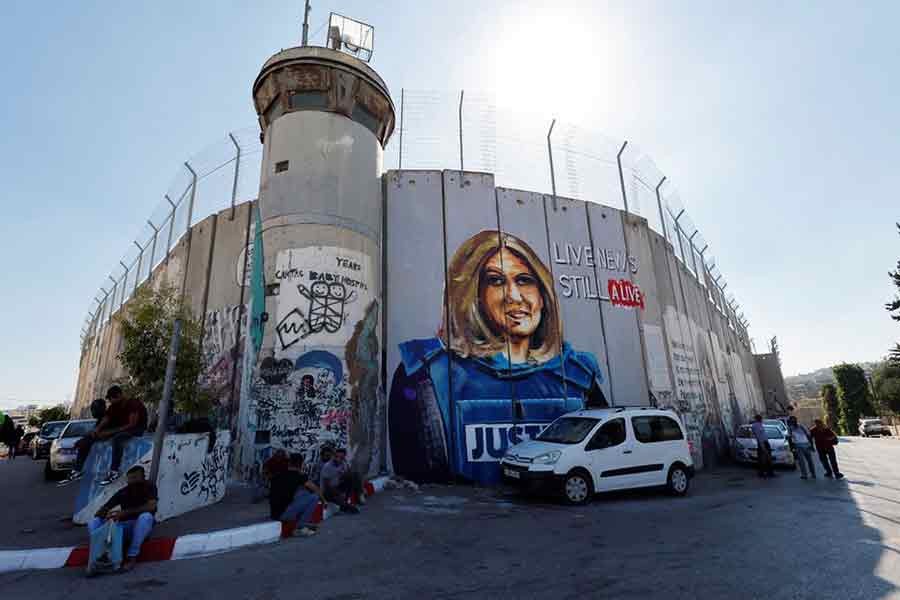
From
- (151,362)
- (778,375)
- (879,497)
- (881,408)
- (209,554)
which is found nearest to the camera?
(209,554)

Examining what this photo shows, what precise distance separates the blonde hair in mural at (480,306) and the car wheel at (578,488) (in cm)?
465

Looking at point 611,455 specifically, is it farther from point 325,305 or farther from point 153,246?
point 153,246

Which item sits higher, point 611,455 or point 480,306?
point 480,306

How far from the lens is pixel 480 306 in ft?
41.9

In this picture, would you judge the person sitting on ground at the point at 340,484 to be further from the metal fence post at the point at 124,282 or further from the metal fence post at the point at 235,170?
the metal fence post at the point at 124,282

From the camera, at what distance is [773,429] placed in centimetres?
1522

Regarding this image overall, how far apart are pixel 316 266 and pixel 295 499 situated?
5469 mm

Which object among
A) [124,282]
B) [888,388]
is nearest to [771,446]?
[124,282]

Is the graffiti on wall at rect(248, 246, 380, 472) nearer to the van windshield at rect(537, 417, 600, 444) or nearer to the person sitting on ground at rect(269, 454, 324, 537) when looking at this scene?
the person sitting on ground at rect(269, 454, 324, 537)

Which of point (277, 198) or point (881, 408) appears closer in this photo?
point (277, 198)

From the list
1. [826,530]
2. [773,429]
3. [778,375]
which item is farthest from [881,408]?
[826,530]

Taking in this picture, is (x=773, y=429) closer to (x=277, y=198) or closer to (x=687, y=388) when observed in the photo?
(x=687, y=388)

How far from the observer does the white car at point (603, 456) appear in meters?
8.29

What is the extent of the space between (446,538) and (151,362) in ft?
31.6
